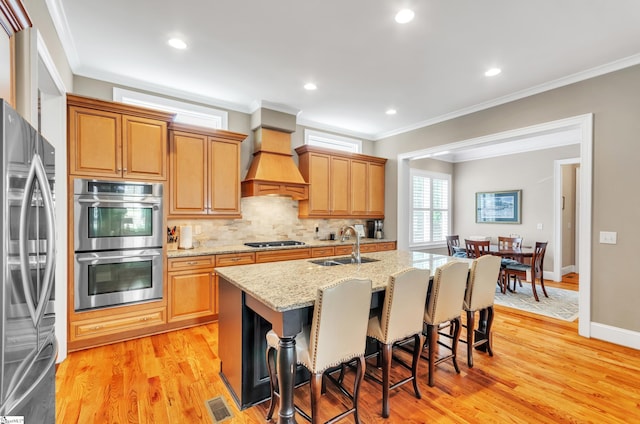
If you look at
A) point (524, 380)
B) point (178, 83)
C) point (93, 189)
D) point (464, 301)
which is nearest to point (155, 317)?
point (93, 189)

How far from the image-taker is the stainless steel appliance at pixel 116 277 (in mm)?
2861

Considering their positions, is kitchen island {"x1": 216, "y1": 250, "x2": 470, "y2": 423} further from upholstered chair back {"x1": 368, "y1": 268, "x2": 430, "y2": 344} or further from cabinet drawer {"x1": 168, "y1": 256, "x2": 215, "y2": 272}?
cabinet drawer {"x1": 168, "y1": 256, "x2": 215, "y2": 272}

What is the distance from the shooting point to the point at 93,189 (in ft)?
9.52

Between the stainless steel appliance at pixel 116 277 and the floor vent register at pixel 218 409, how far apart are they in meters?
1.57

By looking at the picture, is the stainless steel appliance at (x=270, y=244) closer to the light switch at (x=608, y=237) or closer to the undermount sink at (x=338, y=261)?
the undermount sink at (x=338, y=261)

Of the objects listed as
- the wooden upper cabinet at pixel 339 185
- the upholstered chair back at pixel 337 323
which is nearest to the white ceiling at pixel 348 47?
the wooden upper cabinet at pixel 339 185

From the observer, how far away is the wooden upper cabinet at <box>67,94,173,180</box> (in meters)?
2.85

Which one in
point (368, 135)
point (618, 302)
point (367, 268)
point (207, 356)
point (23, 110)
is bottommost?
point (207, 356)

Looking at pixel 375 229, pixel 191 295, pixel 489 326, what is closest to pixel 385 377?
pixel 489 326

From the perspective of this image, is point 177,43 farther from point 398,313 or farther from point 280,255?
point 398,313

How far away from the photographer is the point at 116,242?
9.84 feet

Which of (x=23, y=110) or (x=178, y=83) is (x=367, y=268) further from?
(x=178, y=83)

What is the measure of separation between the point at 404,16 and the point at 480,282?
89.8 inches

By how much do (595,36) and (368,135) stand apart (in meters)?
3.55
